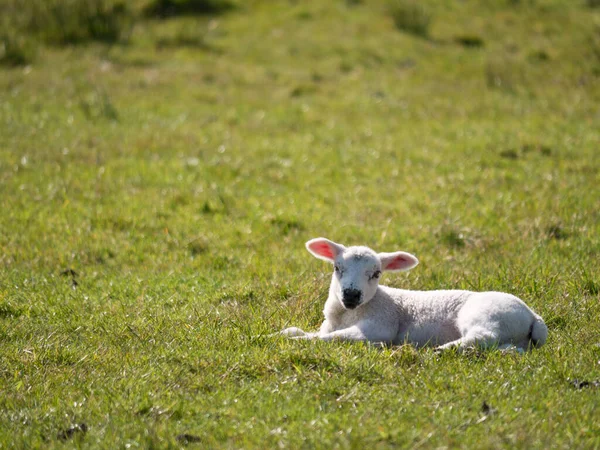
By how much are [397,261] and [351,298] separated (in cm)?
66

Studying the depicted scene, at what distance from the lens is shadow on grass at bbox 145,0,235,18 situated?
20.2 meters

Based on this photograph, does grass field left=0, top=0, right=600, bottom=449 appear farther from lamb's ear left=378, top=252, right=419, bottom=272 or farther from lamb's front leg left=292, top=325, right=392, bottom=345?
lamb's ear left=378, top=252, right=419, bottom=272

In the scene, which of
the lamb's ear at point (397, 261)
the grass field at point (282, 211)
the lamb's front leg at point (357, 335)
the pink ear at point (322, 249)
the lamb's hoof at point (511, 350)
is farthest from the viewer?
the pink ear at point (322, 249)

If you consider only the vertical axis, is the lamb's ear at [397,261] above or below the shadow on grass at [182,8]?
above

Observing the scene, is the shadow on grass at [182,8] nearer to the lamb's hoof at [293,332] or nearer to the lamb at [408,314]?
the lamb at [408,314]

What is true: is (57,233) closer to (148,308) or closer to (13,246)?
(13,246)

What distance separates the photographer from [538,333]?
5.62 metres

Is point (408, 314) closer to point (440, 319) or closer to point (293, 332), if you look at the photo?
point (440, 319)

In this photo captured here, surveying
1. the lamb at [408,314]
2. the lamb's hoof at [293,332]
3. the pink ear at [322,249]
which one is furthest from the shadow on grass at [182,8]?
the lamb's hoof at [293,332]

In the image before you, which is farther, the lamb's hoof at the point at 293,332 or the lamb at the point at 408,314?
the lamb's hoof at the point at 293,332

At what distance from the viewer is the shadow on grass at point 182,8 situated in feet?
66.2

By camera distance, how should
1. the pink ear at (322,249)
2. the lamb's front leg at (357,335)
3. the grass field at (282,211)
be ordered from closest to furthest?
1. the grass field at (282,211)
2. the lamb's front leg at (357,335)
3. the pink ear at (322,249)

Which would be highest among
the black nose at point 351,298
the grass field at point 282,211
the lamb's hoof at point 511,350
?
the black nose at point 351,298

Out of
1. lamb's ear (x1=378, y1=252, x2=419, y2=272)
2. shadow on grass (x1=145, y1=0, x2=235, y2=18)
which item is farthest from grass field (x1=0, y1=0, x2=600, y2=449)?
lamb's ear (x1=378, y1=252, x2=419, y2=272)
